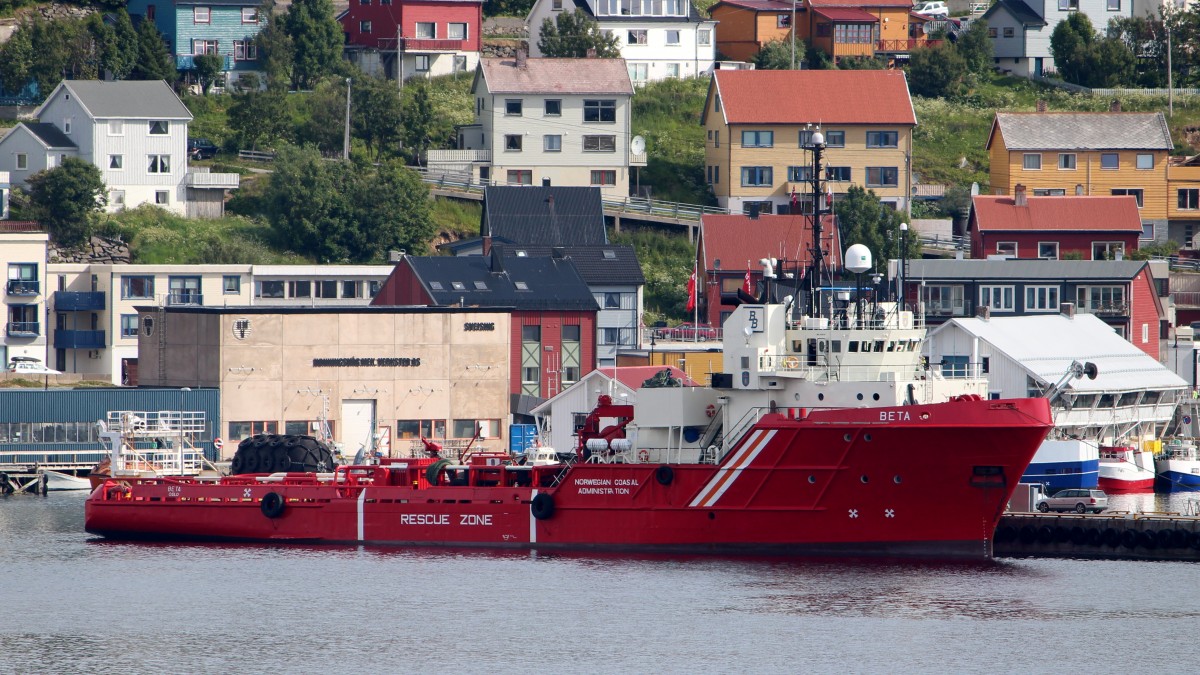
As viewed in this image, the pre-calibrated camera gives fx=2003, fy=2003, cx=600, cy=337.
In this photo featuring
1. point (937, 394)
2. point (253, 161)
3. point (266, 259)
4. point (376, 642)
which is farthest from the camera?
point (253, 161)

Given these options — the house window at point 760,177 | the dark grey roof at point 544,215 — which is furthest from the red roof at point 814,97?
the dark grey roof at point 544,215

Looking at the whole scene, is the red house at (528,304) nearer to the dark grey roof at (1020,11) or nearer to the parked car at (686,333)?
the parked car at (686,333)

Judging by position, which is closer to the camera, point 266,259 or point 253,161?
point 266,259

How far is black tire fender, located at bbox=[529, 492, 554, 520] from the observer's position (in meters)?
52.8

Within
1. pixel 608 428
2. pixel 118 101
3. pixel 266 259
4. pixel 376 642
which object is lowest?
pixel 376 642

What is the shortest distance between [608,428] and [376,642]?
12695 millimetres

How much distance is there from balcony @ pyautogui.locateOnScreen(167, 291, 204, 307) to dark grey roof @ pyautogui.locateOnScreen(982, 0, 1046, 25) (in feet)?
185

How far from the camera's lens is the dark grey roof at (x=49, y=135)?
312ft

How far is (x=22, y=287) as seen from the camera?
85188 millimetres

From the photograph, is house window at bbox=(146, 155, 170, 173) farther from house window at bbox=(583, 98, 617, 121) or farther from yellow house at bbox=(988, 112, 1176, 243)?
yellow house at bbox=(988, 112, 1176, 243)

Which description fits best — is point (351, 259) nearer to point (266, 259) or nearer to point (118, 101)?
point (266, 259)

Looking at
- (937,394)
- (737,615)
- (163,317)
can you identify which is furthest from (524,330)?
(737,615)

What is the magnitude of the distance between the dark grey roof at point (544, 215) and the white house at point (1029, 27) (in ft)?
129

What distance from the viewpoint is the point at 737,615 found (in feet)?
146
